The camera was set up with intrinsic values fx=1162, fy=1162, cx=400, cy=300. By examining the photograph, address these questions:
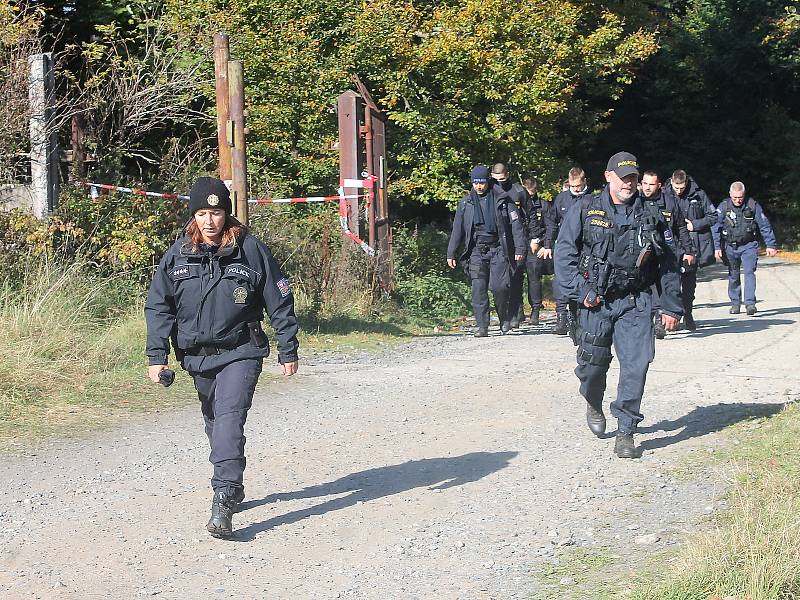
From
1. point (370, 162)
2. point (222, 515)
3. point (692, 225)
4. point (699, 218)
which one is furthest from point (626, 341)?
point (370, 162)

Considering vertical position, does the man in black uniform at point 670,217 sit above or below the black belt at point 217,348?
above

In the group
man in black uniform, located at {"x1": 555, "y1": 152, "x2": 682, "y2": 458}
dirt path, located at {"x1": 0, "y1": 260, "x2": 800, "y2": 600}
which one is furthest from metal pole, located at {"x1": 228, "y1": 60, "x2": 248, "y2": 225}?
man in black uniform, located at {"x1": 555, "y1": 152, "x2": 682, "y2": 458}

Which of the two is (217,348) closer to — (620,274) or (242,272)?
(242,272)

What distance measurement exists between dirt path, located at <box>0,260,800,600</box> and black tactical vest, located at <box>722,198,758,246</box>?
Answer: 5187 mm

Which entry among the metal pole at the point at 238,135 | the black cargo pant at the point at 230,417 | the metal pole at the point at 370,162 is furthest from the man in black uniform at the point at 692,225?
the black cargo pant at the point at 230,417

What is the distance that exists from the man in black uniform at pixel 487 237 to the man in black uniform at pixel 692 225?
1878 mm

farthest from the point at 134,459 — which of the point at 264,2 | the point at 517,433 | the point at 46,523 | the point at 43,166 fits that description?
the point at 264,2

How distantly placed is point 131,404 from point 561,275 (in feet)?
12.5

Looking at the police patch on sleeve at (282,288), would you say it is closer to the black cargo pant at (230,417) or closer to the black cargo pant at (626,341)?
the black cargo pant at (230,417)

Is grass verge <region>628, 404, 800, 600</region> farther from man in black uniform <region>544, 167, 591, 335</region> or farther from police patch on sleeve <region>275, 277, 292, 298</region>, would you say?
man in black uniform <region>544, 167, 591, 335</region>

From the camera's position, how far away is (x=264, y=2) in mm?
18406

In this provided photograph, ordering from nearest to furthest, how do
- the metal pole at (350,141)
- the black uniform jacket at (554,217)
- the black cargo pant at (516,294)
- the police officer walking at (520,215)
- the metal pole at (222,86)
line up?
1. the metal pole at (222,86)
2. the police officer walking at (520,215)
3. the black uniform jacket at (554,217)
4. the black cargo pant at (516,294)
5. the metal pole at (350,141)

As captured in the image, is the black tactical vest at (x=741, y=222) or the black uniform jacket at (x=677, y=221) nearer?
the black uniform jacket at (x=677, y=221)

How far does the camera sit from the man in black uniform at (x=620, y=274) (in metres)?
7.45
